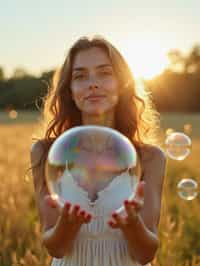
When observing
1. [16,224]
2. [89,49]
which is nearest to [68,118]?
[89,49]

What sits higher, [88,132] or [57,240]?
[88,132]

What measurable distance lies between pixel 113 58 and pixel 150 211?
84 cm

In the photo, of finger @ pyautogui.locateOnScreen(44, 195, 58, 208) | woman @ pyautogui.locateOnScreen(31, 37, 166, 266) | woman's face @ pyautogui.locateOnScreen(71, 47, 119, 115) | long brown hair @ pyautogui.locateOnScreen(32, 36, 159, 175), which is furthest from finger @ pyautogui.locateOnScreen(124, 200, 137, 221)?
long brown hair @ pyautogui.locateOnScreen(32, 36, 159, 175)

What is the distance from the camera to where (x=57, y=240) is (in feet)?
9.51

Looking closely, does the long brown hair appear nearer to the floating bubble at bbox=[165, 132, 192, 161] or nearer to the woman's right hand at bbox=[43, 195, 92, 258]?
the woman's right hand at bbox=[43, 195, 92, 258]

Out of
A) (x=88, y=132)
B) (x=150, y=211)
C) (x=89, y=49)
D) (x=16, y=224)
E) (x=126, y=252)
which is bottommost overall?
(x=16, y=224)

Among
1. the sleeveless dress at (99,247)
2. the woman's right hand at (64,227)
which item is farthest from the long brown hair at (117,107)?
the woman's right hand at (64,227)

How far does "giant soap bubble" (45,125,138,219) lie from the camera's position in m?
2.82

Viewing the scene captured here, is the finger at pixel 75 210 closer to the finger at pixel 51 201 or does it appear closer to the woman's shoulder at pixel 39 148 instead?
the finger at pixel 51 201

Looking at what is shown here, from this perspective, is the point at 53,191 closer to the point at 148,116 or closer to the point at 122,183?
the point at 122,183

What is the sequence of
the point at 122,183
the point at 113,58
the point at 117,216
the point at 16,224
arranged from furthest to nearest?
the point at 16,224
the point at 113,58
the point at 122,183
the point at 117,216

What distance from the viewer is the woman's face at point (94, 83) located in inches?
121

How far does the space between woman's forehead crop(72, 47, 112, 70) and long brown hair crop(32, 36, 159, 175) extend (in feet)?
0.09

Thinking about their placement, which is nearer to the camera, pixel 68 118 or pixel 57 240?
pixel 57 240
